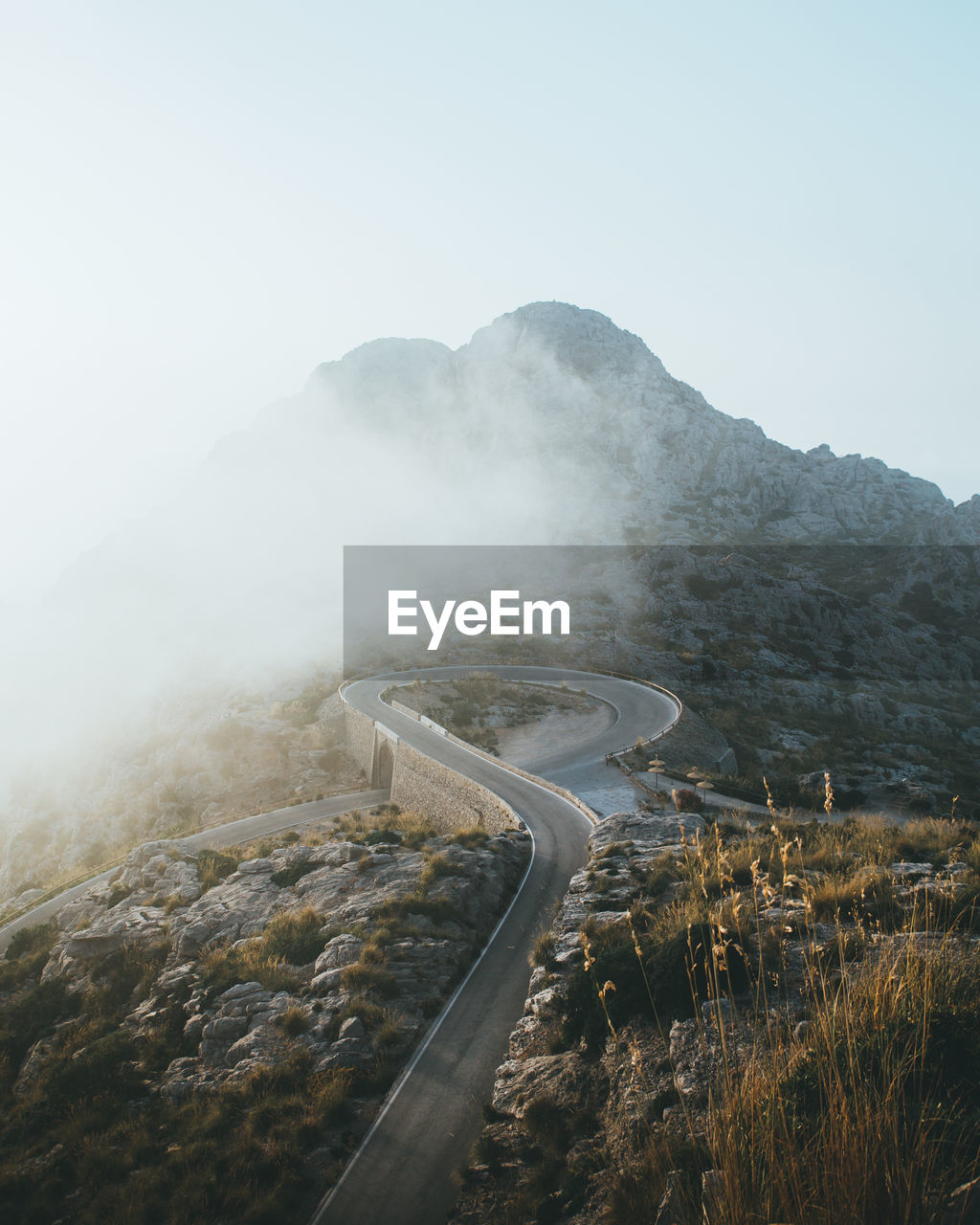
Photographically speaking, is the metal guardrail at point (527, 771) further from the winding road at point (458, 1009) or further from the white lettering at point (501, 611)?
the white lettering at point (501, 611)

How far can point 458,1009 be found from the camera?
1405 centimetres

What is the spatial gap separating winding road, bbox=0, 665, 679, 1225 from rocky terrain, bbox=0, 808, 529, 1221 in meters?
0.48

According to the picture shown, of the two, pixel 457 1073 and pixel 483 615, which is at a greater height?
pixel 483 615

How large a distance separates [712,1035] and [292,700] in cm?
4920

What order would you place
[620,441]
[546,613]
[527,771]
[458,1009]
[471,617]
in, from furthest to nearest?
[620,441]
[471,617]
[546,613]
[527,771]
[458,1009]

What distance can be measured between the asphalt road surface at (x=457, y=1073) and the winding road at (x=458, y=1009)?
0.02 m

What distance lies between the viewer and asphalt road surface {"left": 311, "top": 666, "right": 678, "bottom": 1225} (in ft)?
31.3

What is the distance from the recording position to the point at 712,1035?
8.13 meters

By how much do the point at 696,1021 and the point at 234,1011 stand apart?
11307mm

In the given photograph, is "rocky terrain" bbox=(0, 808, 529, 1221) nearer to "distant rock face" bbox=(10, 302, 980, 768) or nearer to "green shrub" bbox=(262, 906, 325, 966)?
"green shrub" bbox=(262, 906, 325, 966)

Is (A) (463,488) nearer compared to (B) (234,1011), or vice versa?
(B) (234,1011)

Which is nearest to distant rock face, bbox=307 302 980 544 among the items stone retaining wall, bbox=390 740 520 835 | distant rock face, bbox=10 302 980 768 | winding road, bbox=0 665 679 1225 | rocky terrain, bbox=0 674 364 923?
distant rock face, bbox=10 302 980 768

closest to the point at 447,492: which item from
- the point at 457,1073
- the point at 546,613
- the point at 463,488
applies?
the point at 463,488

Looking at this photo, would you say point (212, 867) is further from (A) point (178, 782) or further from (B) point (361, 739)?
(A) point (178, 782)
